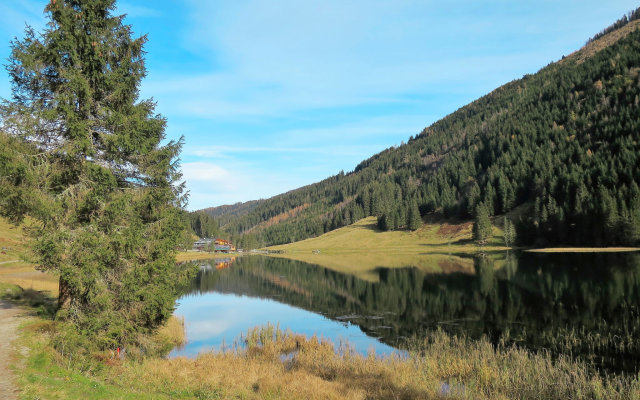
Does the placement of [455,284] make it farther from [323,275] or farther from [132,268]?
[132,268]

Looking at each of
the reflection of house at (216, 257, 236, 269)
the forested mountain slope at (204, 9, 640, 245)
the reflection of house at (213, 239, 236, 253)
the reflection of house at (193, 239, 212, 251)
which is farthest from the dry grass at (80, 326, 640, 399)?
the reflection of house at (213, 239, 236, 253)

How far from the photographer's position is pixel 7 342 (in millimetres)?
14328

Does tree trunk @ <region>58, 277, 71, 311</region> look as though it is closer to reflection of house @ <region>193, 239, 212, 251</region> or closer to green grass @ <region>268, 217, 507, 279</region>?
green grass @ <region>268, 217, 507, 279</region>

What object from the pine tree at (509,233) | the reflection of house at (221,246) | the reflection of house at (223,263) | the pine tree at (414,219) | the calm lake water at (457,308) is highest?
the pine tree at (414,219)

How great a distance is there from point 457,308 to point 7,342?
3264 centimetres

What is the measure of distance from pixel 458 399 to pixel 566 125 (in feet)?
584

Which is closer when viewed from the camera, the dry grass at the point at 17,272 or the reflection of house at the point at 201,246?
the dry grass at the point at 17,272

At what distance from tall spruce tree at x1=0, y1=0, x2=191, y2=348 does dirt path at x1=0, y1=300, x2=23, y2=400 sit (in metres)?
2.04

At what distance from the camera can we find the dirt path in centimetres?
998

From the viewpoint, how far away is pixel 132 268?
53.8 feet

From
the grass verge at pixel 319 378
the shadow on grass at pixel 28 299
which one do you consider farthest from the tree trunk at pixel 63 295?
the shadow on grass at pixel 28 299

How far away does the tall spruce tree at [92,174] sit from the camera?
14.9m

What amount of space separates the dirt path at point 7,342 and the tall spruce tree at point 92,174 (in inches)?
80.4

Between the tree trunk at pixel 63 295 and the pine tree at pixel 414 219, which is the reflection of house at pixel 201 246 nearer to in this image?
the pine tree at pixel 414 219
